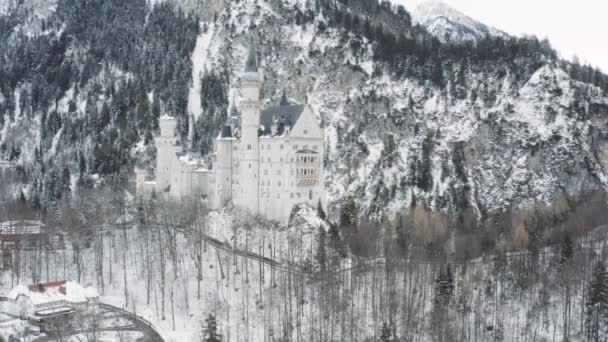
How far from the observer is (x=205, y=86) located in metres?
183

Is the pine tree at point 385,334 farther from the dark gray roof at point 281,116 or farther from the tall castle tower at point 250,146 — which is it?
the dark gray roof at point 281,116

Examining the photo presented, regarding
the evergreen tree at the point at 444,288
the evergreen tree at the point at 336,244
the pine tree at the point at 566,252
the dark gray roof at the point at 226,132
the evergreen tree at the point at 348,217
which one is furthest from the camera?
the dark gray roof at the point at 226,132

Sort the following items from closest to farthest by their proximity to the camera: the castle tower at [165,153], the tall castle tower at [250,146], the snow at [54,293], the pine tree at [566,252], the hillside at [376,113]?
the snow at [54,293], the pine tree at [566,252], the tall castle tower at [250,146], the castle tower at [165,153], the hillside at [376,113]

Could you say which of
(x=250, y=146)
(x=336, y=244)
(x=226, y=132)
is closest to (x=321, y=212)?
(x=336, y=244)

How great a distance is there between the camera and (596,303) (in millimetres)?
91000

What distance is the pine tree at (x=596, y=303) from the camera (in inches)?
3546

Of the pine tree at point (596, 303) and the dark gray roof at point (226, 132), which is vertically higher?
the dark gray roof at point (226, 132)

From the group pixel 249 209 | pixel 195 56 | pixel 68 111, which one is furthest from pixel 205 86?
pixel 249 209

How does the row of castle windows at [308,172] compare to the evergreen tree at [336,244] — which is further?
the row of castle windows at [308,172]

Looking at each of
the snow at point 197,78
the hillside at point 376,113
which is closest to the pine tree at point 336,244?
the hillside at point 376,113

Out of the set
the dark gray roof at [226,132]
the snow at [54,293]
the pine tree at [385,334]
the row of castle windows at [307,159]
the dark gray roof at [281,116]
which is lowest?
the pine tree at [385,334]

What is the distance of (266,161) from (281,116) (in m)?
7.06

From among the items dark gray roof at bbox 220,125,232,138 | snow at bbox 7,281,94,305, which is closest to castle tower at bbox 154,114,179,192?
dark gray roof at bbox 220,125,232,138

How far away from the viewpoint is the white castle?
106438 millimetres
